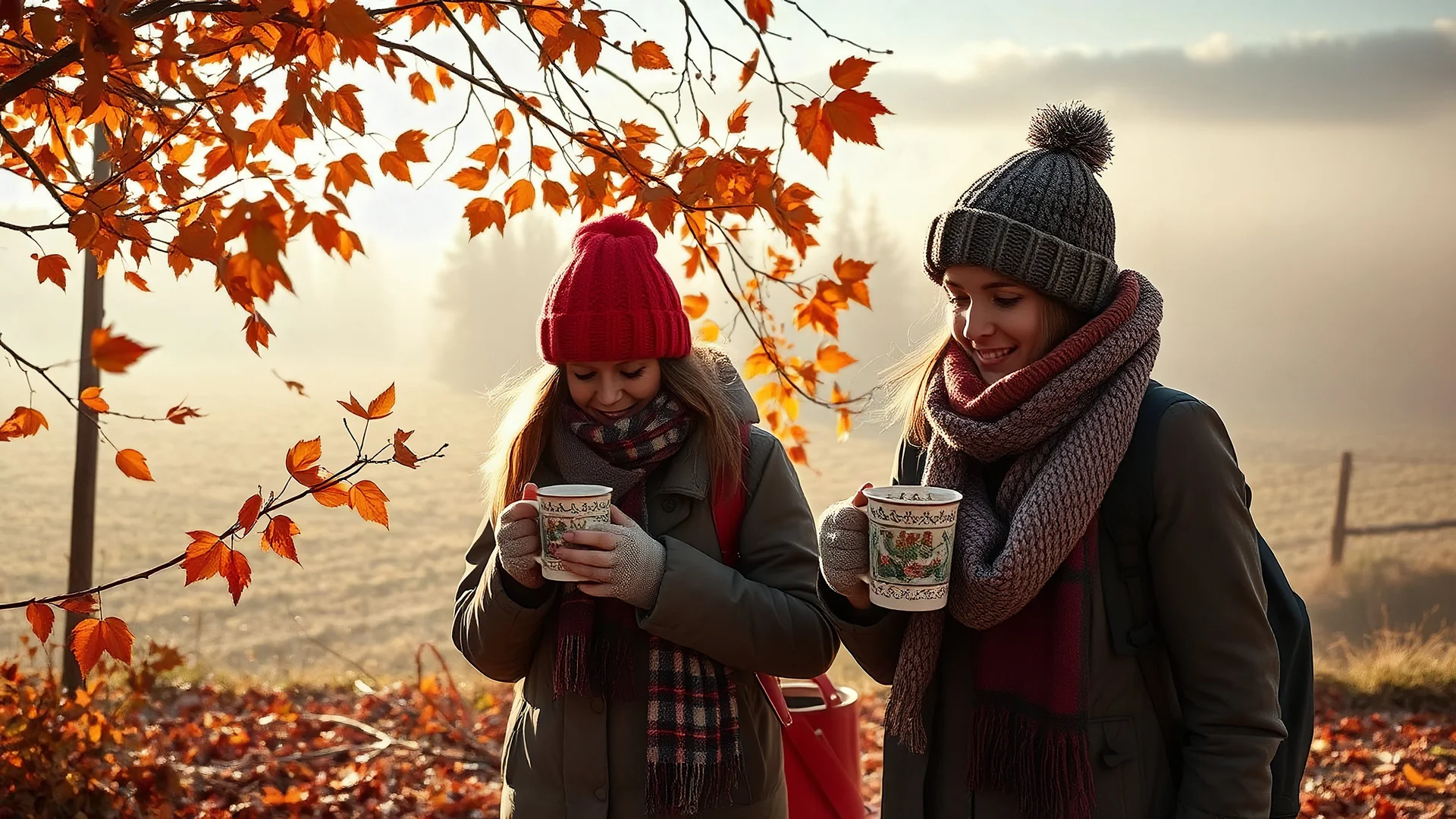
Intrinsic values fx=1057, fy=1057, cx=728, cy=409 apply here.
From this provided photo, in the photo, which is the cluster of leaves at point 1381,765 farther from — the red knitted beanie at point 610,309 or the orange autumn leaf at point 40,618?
the orange autumn leaf at point 40,618

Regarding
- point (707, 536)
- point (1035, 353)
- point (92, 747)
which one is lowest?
point (92, 747)

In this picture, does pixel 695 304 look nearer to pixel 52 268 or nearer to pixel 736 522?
pixel 736 522

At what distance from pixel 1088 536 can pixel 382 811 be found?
10.8 feet

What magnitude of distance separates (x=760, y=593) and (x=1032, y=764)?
23.5 inches

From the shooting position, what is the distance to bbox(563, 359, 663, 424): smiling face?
2088 millimetres

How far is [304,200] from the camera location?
1904mm

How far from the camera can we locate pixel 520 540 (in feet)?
6.18

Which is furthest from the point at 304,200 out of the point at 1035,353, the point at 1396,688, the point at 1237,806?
the point at 1396,688

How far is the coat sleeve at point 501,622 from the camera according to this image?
197 centimetres

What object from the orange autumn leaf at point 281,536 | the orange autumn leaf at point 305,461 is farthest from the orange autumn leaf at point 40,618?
the orange autumn leaf at point 305,461

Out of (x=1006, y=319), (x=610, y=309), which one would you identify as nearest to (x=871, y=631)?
(x=1006, y=319)

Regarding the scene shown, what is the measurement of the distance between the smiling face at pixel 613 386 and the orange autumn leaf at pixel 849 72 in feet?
2.14

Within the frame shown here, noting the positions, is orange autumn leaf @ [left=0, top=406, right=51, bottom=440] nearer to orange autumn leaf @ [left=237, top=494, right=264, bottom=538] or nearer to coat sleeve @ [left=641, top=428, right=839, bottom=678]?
orange autumn leaf @ [left=237, top=494, right=264, bottom=538]

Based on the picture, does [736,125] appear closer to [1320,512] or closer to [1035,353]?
[1035,353]
